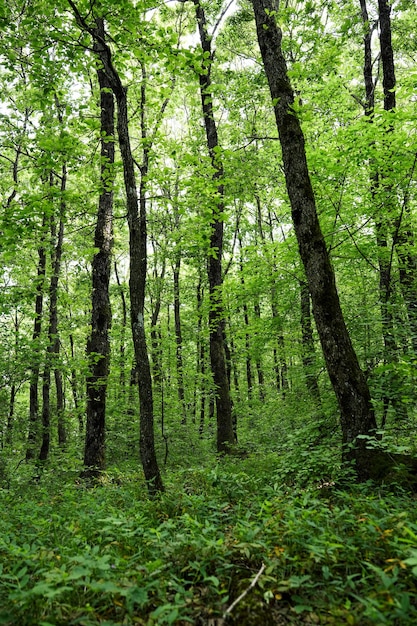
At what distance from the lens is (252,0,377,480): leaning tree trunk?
17.6ft

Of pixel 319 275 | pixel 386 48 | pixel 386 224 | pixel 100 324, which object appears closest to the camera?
pixel 319 275

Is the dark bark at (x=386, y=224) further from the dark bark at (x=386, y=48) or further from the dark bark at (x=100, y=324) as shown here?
the dark bark at (x=100, y=324)

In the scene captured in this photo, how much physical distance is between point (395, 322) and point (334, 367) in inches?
78.9

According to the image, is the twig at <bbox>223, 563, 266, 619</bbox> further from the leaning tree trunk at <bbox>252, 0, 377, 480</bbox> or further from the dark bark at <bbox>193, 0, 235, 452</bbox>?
the dark bark at <bbox>193, 0, 235, 452</bbox>

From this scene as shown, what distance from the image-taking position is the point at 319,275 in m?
5.76

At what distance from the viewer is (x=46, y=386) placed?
11.4 metres

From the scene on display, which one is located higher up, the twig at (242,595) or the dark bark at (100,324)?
the dark bark at (100,324)

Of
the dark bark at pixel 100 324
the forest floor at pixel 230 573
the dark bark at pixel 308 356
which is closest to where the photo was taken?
the forest floor at pixel 230 573

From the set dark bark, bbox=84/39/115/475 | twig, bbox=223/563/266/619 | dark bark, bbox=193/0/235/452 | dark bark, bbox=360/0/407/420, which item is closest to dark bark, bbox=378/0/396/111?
dark bark, bbox=360/0/407/420

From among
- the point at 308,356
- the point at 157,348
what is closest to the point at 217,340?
the point at 157,348

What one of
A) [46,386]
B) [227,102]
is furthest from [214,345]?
[227,102]

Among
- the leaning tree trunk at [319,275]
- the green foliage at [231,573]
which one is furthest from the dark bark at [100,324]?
the green foliage at [231,573]

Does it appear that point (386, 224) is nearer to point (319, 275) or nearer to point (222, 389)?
point (319, 275)

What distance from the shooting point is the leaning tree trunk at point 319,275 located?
17.6 feet
